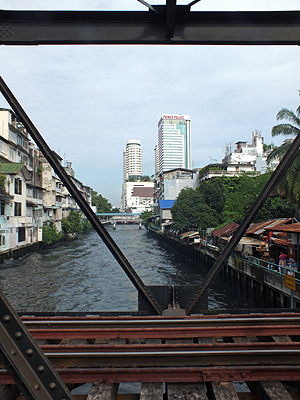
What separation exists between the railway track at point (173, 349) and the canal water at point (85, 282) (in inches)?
493

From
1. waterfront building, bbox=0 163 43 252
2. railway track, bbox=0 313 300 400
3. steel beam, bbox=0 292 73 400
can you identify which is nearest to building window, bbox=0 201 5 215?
waterfront building, bbox=0 163 43 252

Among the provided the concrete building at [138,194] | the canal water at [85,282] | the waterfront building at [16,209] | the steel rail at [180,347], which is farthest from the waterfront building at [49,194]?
the concrete building at [138,194]

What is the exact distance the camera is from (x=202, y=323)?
4.43 metres

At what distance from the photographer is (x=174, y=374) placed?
3199mm

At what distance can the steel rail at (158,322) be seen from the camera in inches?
173

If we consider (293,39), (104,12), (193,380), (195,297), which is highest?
(104,12)

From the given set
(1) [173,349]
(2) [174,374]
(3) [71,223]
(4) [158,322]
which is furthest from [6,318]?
(3) [71,223]

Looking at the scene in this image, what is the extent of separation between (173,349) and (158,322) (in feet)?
2.11

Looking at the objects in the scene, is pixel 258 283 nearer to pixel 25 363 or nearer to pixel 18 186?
pixel 25 363

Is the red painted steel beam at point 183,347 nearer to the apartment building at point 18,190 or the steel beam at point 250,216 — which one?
the steel beam at point 250,216

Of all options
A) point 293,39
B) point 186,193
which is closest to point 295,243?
point 293,39

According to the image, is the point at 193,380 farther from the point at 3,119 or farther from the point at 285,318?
the point at 3,119

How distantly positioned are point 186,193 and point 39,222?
73.9 ft

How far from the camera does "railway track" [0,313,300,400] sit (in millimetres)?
3199
